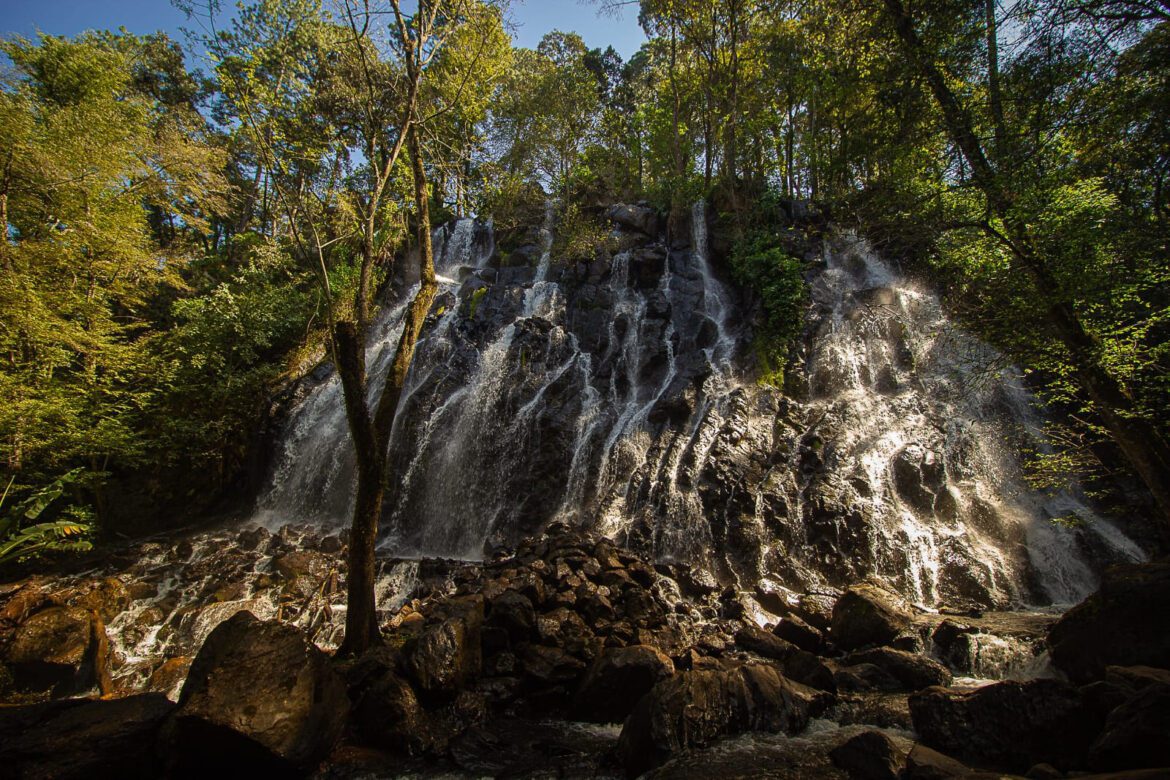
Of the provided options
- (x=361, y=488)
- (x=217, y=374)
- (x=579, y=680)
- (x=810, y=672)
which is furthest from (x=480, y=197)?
(x=217, y=374)

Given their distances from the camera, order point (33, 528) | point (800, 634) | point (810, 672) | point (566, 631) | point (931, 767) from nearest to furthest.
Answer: point (931, 767) → point (810, 672) → point (566, 631) → point (800, 634) → point (33, 528)

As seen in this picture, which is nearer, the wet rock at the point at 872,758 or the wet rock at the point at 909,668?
the wet rock at the point at 872,758

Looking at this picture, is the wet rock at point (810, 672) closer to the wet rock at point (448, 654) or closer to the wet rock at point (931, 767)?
the wet rock at point (931, 767)

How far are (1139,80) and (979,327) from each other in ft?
11.6

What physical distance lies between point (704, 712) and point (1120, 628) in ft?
16.3

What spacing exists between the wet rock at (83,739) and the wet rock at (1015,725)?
698 centimetres

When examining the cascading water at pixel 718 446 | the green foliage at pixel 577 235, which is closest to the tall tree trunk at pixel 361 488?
the cascading water at pixel 718 446

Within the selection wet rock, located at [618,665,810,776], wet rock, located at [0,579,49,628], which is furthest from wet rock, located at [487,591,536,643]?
wet rock, located at [0,579,49,628]

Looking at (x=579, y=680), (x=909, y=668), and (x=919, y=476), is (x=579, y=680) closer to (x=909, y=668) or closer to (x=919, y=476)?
(x=909, y=668)

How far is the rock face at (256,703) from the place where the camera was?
157 inches

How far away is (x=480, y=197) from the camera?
990cm

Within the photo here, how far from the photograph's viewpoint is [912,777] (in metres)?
3.71

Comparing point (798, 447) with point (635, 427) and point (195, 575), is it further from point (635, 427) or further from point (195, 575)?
point (195, 575)

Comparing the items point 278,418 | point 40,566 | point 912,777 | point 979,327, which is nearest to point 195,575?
point 40,566
